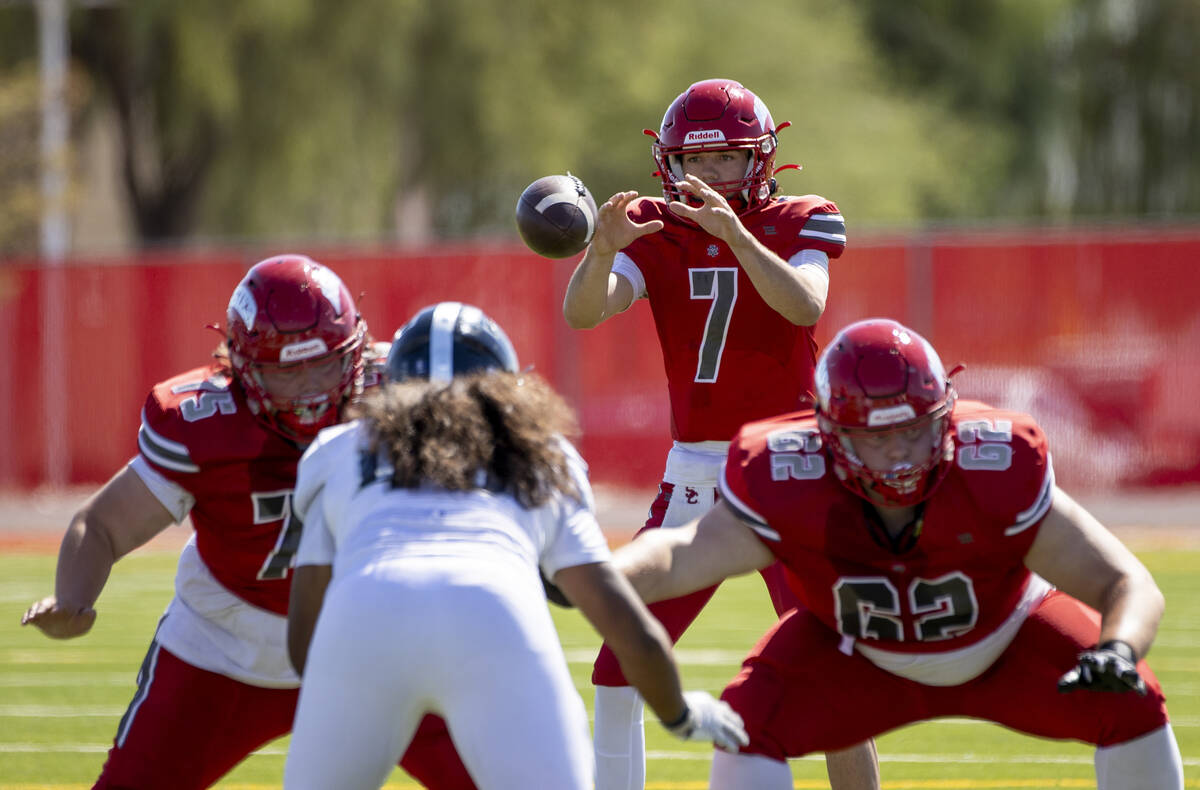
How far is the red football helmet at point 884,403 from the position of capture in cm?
366

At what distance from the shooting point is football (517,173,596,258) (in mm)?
4938

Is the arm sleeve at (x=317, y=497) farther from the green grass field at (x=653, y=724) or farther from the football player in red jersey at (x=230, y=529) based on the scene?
the green grass field at (x=653, y=724)

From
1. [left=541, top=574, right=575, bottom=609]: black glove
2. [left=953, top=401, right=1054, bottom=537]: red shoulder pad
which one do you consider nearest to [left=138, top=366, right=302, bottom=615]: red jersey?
[left=541, top=574, right=575, bottom=609]: black glove

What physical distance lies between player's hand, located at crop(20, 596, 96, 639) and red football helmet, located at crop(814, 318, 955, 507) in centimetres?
179

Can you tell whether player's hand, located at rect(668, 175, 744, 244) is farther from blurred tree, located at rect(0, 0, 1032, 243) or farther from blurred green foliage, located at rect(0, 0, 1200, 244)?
blurred tree, located at rect(0, 0, 1032, 243)

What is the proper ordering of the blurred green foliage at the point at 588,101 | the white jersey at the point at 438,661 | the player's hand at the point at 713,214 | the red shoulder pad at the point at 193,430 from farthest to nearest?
1. the blurred green foliage at the point at 588,101
2. the player's hand at the point at 713,214
3. the red shoulder pad at the point at 193,430
4. the white jersey at the point at 438,661

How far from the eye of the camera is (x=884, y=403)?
3650 mm

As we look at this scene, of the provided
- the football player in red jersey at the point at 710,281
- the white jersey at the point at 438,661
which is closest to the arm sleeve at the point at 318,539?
the white jersey at the point at 438,661

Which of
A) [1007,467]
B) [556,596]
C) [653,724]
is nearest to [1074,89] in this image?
[653,724]

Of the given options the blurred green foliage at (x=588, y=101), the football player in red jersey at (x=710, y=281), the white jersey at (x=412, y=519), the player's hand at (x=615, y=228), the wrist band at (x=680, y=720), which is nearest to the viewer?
the white jersey at (x=412, y=519)

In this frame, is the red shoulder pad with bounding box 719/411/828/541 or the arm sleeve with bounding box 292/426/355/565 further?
the red shoulder pad with bounding box 719/411/828/541

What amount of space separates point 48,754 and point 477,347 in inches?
142

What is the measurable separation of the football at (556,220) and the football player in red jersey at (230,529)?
89 centimetres

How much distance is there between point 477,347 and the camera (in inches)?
138
